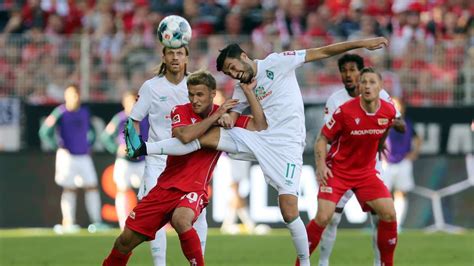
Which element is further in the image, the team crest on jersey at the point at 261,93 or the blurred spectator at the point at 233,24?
the blurred spectator at the point at 233,24

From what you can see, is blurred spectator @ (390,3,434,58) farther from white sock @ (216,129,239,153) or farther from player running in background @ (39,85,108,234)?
white sock @ (216,129,239,153)

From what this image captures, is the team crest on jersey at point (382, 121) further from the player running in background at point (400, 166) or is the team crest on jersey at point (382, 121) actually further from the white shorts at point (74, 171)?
the white shorts at point (74, 171)

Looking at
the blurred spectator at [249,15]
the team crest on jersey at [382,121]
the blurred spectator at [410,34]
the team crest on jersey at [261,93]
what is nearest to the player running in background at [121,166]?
the blurred spectator at [249,15]

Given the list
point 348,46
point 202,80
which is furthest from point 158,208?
point 348,46

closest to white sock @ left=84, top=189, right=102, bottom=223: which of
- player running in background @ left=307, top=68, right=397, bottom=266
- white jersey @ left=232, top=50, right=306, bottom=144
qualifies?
player running in background @ left=307, top=68, right=397, bottom=266

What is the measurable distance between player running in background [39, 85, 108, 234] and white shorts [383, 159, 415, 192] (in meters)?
5.05

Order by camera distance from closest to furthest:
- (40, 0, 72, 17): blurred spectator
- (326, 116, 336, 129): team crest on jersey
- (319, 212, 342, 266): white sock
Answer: (326, 116, 336, 129): team crest on jersey → (319, 212, 342, 266): white sock → (40, 0, 72, 17): blurred spectator

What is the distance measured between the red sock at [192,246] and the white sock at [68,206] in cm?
1055

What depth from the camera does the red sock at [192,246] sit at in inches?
445

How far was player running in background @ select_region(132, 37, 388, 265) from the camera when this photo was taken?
38.6ft

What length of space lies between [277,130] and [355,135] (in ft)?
4.37

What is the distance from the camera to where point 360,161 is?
13180 millimetres

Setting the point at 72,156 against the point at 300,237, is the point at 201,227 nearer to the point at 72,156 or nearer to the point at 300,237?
the point at 300,237

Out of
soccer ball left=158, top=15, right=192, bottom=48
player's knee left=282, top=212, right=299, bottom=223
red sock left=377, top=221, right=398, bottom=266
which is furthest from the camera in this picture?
red sock left=377, top=221, right=398, bottom=266
